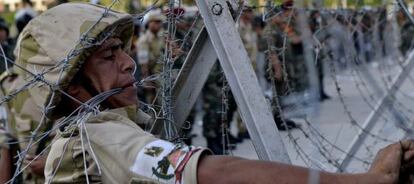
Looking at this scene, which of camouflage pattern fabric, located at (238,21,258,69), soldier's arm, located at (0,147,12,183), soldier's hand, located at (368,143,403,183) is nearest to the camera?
soldier's hand, located at (368,143,403,183)

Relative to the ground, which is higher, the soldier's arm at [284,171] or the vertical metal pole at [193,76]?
the vertical metal pole at [193,76]

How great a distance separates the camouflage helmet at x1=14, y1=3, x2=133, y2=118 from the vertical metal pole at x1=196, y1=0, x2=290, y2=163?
280 mm

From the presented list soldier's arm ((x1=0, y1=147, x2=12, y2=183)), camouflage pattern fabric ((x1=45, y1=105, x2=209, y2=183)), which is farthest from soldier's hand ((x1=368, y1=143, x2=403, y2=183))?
soldier's arm ((x1=0, y1=147, x2=12, y2=183))

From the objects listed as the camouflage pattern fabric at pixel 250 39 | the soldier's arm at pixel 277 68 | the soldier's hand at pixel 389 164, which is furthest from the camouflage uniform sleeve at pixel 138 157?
the camouflage pattern fabric at pixel 250 39

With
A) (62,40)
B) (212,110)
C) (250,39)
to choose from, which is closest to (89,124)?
(62,40)

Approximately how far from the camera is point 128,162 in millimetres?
1980

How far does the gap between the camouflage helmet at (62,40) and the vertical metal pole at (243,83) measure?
0.28 metres

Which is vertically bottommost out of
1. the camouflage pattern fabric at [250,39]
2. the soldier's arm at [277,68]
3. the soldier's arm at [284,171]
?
the camouflage pattern fabric at [250,39]

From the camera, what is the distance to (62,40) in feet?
7.85

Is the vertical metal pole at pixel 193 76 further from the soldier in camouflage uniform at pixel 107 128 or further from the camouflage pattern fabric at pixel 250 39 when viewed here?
the camouflage pattern fabric at pixel 250 39

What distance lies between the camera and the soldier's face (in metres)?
2.35

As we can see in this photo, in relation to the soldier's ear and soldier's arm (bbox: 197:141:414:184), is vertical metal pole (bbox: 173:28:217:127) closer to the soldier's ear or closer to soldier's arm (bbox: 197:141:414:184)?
the soldier's ear

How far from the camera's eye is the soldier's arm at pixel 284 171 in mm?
1763

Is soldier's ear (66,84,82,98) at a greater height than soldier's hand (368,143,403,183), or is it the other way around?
soldier's ear (66,84,82,98)
